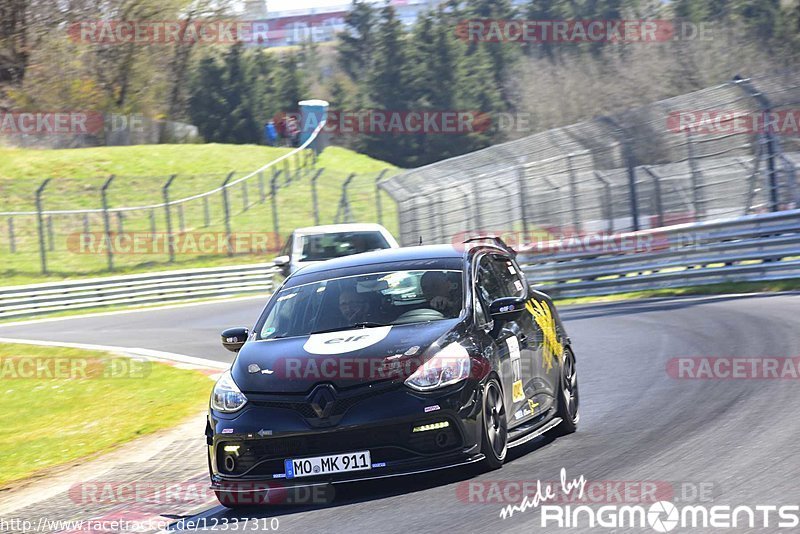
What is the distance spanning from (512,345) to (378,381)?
4.58ft

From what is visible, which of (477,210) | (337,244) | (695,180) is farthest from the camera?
(477,210)

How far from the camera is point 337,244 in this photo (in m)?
19.0

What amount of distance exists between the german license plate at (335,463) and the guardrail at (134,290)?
24074 millimetres

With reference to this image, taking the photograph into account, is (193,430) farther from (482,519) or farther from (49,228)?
(49,228)

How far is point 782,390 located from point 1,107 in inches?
2077

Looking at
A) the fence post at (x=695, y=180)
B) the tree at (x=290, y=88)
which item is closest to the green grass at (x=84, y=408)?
the fence post at (x=695, y=180)

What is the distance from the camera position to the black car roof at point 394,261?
28.1ft

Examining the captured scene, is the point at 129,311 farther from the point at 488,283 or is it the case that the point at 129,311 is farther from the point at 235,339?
the point at 488,283

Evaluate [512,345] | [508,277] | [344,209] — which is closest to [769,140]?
[508,277]

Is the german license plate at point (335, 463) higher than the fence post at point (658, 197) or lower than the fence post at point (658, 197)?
higher

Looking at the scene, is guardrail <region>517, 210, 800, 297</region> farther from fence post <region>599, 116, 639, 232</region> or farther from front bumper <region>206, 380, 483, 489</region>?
front bumper <region>206, 380, 483, 489</region>

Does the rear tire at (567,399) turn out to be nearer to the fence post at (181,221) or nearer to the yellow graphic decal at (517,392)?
the yellow graphic decal at (517,392)

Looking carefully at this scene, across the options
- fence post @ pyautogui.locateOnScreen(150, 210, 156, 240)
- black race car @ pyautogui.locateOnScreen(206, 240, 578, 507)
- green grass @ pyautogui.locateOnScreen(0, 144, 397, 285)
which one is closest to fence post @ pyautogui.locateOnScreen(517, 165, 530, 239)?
green grass @ pyautogui.locateOnScreen(0, 144, 397, 285)

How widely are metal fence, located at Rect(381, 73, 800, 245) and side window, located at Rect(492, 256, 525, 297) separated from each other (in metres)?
11.8
